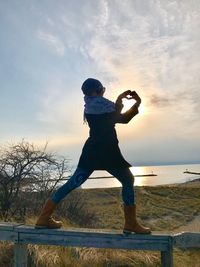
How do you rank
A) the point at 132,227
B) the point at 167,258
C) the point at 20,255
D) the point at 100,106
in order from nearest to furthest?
the point at 167,258 < the point at 132,227 < the point at 100,106 < the point at 20,255

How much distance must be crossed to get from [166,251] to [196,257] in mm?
2939

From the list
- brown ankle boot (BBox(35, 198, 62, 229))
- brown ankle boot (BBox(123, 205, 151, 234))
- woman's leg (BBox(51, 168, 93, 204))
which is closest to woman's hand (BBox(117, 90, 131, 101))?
woman's leg (BBox(51, 168, 93, 204))

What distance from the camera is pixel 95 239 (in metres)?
4.46

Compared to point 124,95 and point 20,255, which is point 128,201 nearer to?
point 124,95

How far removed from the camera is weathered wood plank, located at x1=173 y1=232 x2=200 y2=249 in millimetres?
4262

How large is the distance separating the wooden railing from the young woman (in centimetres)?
14

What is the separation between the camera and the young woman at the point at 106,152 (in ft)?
15.0

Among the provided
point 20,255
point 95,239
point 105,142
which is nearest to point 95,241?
point 95,239

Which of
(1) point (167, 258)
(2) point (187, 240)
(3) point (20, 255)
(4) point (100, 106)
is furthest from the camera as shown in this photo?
(3) point (20, 255)

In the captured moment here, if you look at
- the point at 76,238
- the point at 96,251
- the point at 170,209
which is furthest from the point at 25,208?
the point at 170,209

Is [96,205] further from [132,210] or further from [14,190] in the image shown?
[132,210]

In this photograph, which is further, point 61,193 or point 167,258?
point 61,193

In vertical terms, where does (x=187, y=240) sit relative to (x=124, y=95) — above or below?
below

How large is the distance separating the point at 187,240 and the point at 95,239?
0.99m
